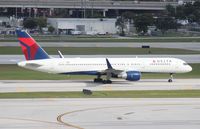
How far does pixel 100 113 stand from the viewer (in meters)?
41.2

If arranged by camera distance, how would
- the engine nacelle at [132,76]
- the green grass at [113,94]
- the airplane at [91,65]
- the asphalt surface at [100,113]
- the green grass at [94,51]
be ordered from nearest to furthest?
the asphalt surface at [100,113], the green grass at [113,94], the engine nacelle at [132,76], the airplane at [91,65], the green grass at [94,51]

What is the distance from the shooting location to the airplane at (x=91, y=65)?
6569cm

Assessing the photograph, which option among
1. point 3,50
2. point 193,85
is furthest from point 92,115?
point 3,50

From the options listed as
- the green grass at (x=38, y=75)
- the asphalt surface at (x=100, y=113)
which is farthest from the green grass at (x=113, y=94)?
the green grass at (x=38, y=75)

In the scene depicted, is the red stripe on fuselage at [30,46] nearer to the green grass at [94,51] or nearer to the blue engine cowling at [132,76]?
the blue engine cowling at [132,76]

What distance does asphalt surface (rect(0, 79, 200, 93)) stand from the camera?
5909 centimetres

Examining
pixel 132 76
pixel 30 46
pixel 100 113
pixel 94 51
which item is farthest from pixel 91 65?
pixel 94 51

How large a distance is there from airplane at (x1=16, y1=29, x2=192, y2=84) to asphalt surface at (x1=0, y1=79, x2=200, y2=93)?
1096 mm

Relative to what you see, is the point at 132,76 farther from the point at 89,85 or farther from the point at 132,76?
the point at 89,85

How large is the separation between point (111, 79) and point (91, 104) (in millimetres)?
23793

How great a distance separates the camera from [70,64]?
66625 millimetres

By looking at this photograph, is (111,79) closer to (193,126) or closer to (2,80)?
(2,80)

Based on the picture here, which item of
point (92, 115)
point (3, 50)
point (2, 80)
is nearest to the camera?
point (92, 115)

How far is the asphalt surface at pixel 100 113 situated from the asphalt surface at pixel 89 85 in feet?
31.8
